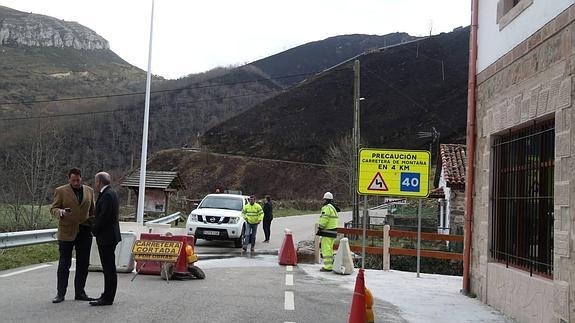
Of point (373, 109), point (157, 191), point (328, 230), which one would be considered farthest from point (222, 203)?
point (373, 109)

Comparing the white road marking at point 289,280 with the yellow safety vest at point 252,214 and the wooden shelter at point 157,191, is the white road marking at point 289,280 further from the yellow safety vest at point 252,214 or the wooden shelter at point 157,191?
the wooden shelter at point 157,191

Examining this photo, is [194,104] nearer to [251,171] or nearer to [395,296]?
[251,171]

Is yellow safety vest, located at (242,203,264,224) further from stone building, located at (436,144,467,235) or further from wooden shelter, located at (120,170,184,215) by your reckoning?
wooden shelter, located at (120,170,184,215)

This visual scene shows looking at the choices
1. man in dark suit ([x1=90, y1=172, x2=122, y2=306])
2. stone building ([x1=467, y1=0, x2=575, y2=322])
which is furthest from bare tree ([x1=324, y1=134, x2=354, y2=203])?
man in dark suit ([x1=90, y1=172, x2=122, y2=306])

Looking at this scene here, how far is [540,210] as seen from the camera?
7.88 meters

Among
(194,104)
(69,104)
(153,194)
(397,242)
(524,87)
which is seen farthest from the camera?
(194,104)

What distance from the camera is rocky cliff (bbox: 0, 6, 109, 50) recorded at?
154 meters

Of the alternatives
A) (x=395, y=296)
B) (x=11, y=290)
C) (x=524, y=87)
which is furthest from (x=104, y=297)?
(x=524, y=87)

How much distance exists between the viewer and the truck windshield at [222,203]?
1978cm

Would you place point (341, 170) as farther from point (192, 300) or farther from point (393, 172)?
point (192, 300)

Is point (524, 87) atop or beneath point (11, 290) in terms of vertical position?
atop

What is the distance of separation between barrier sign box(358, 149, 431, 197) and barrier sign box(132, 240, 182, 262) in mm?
3636

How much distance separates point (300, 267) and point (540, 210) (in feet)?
24.1

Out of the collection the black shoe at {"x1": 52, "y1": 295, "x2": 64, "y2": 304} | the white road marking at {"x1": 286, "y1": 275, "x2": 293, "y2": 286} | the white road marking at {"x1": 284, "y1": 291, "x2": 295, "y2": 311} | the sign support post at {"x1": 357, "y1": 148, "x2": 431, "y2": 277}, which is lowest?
the white road marking at {"x1": 284, "y1": 291, "x2": 295, "y2": 311}
